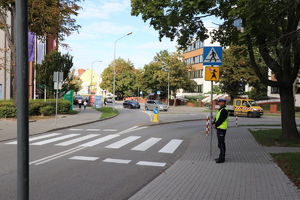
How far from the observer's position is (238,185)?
237 inches

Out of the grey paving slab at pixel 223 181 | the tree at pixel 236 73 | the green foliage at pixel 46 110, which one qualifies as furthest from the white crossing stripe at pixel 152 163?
the tree at pixel 236 73

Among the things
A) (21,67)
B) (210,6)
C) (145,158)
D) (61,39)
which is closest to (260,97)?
(61,39)

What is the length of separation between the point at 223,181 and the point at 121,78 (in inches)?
3210

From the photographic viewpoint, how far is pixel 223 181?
6348 mm

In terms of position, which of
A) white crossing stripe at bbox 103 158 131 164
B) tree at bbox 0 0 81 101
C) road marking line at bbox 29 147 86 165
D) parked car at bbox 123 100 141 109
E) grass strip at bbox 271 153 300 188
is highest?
tree at bbox 0 0 81 101

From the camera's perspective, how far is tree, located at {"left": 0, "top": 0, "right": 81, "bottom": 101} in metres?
20.9

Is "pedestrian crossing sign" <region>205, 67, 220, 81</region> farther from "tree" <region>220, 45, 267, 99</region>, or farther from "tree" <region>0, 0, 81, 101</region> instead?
"tree" <region>220, 45, 267, 99</region>

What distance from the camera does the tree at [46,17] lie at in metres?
20.9

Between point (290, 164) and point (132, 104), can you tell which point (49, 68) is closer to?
point (132, 104)

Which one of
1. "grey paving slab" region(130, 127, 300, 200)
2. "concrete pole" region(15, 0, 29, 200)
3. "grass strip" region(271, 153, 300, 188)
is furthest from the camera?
"grass strip" region(271, 153, 300, 188)

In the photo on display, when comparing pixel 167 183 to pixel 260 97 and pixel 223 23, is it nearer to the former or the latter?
pixel 223 23

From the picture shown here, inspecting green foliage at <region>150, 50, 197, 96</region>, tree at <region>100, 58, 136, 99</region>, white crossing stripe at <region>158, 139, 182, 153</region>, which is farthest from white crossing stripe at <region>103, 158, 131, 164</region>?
tree at <region>100, 58, 136, 99</region>

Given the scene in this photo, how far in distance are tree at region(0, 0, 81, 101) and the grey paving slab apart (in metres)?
16.5

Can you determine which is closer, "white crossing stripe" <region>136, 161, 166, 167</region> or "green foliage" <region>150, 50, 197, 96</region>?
"white crossing stripe" <region>136, 161, 166, 167</region>
